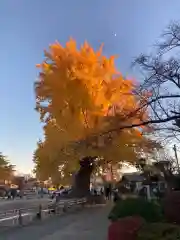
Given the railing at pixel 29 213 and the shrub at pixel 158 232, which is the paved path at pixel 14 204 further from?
the shrub at pixel 158 232

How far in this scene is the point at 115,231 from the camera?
26.9 ft

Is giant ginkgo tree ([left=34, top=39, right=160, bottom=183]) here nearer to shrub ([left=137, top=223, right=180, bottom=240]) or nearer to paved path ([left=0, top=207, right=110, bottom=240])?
paved path ([left=0, top=207, right=110, bottom=240])

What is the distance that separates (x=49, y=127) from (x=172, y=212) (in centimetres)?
2351

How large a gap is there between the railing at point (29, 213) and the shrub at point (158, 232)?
8.48 m

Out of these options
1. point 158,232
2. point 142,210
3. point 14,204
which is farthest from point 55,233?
point 14,204

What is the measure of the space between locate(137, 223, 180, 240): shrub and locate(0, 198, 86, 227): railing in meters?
8.48

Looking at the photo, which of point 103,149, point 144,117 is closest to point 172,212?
point 144,117

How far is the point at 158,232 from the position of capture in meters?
→ 6.91

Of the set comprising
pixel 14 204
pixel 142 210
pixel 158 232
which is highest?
pixel 14 204

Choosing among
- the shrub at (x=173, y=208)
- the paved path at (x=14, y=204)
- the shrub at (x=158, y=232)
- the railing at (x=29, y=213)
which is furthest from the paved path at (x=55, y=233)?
the paved path at (x=14, y=204)

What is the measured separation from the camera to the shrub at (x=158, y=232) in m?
6.54

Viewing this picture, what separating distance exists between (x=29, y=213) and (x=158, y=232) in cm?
1123

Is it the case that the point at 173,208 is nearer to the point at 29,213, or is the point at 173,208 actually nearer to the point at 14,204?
the point at 29,213

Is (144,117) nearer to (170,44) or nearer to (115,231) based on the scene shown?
(170,44)
